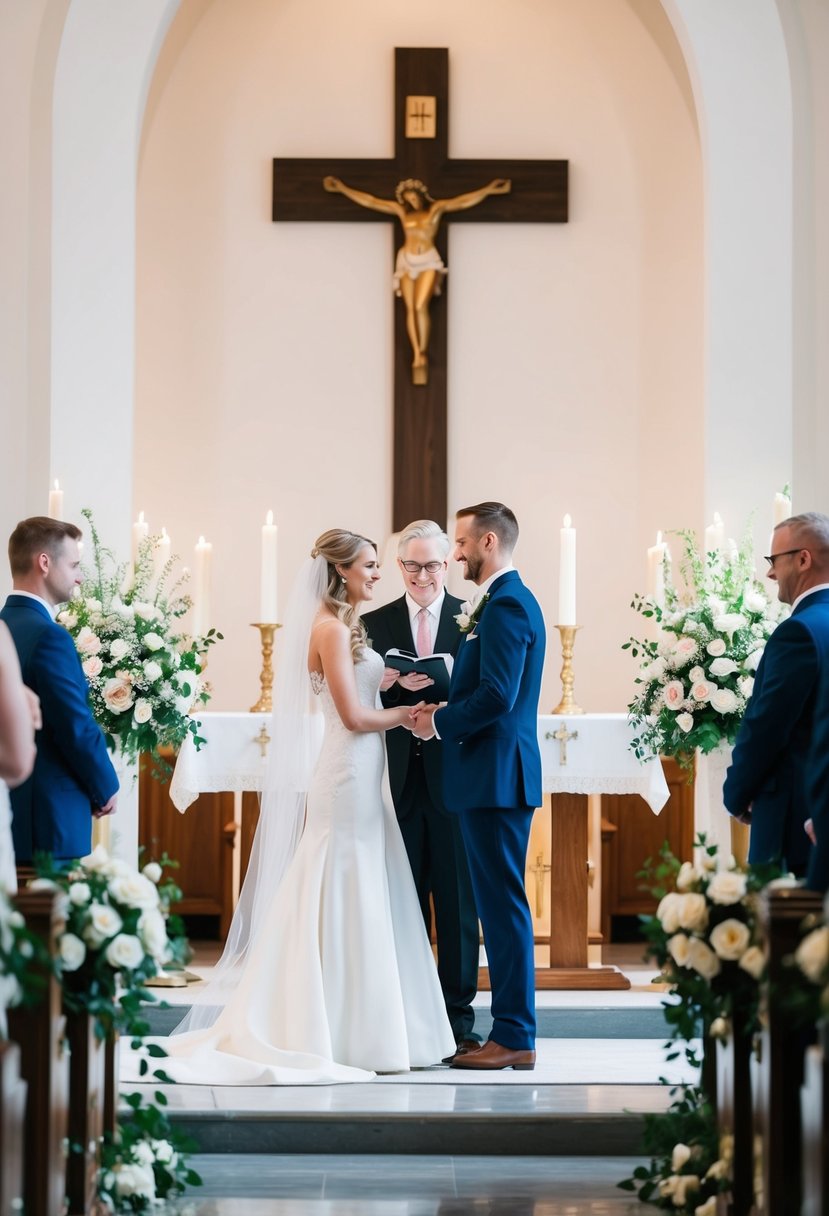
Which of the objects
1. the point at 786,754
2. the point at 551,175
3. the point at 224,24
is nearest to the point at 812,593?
the point at 786,754

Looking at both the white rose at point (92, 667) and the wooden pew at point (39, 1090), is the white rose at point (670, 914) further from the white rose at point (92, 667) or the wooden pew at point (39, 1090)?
the white rose at point (92, 667)

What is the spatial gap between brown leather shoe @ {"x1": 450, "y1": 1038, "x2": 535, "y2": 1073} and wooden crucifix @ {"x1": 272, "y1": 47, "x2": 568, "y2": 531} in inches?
147

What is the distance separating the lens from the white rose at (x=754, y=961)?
343cm

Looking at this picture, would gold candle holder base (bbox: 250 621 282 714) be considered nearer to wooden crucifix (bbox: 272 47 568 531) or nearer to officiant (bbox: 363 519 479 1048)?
officiant (bbox: 363 519 479 1048)

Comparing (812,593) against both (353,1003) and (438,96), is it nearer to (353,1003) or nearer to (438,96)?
(353,1003)

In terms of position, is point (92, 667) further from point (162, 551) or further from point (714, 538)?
point (714, 538)

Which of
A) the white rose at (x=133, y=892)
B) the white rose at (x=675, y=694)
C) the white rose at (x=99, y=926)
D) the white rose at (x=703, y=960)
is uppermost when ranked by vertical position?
the white rose at (x=675, y=694)

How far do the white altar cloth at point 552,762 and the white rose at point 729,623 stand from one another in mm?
782

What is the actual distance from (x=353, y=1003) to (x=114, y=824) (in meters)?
1.87

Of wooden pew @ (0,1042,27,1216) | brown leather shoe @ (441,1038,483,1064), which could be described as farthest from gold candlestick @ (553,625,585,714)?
wooden pew @ (0,1042,27,1216)

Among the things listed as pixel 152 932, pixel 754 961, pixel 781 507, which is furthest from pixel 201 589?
pixel 754 961

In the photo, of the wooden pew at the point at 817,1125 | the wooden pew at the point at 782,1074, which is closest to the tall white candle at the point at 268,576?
the wooden pew at the point at 782,1074

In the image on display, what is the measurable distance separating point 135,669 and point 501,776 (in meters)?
1.59

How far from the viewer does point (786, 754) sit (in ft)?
14.5
